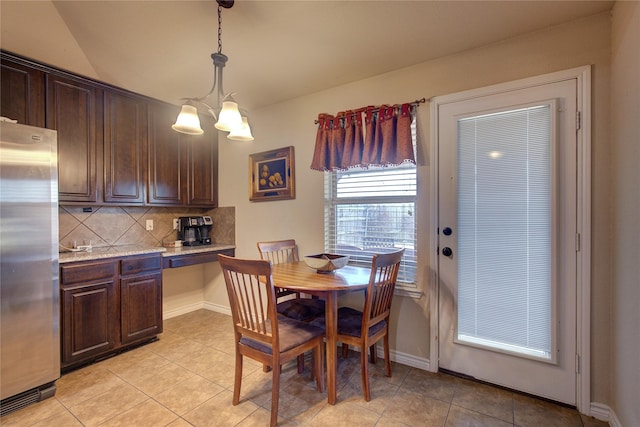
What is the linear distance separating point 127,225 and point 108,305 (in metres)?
1.02

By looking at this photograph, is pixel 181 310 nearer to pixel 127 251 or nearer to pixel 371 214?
pixel 127 251

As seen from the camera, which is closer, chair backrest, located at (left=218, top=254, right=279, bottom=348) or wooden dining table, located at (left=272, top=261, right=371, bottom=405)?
chair backrest, located at (left=218, top=254, right=279, bottom=348)

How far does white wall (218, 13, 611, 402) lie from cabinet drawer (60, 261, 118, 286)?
1.34m

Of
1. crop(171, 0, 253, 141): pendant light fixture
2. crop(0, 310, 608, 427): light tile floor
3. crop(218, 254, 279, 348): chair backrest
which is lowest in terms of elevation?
crop(0, 310, 608, 427): light tile floor

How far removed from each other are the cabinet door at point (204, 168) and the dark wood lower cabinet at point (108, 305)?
3.22ft

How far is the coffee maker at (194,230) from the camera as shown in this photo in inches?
136

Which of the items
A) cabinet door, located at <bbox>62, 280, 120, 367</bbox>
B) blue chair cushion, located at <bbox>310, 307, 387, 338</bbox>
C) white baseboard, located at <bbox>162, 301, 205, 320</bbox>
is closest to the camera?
blue chair cushion, located at <bbox>310, 307, 387, 338</bbox>

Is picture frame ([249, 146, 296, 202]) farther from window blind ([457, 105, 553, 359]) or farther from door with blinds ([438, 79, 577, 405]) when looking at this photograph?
window blind ([457, 105, 553, 359])

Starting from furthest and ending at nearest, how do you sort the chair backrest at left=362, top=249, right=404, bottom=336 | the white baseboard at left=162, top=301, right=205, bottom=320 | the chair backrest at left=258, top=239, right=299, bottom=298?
the white baseboard at left=162, top=301, right=205, bottom=320 < the chair backrest at left=258, top=239, right=299, bottom=298 < the chair backrest at left=362, top=249, right=404, bottom=336

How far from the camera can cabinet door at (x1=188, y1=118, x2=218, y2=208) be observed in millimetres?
3400

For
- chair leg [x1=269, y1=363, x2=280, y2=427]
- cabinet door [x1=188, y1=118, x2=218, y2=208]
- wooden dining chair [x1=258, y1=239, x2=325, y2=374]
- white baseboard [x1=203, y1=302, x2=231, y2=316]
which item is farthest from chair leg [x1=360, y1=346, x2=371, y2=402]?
cabinet door [x1=188, y1=118, x2=218, y2=208]

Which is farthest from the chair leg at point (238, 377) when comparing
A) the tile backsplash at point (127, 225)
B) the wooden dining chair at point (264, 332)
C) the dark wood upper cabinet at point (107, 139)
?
the dark wood upper cabinet at point (107, 139)

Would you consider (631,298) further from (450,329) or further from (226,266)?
(226,266)

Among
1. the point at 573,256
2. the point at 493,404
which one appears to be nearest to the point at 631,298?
the point at 573,256
